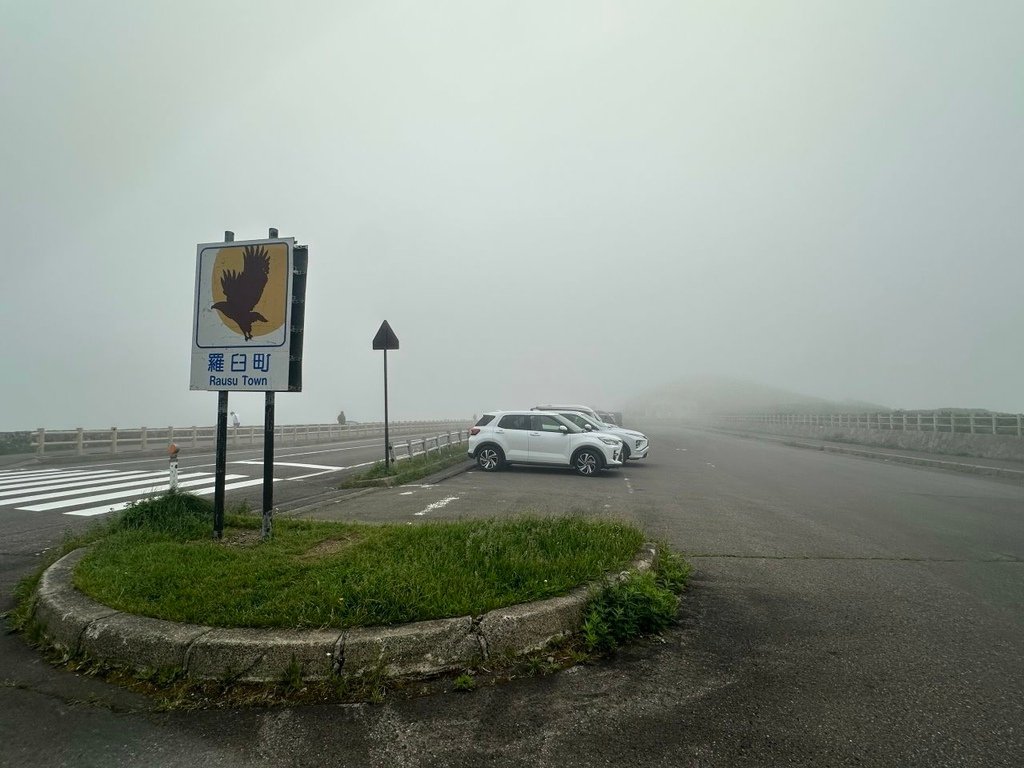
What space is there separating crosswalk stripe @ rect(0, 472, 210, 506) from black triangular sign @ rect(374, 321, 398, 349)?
5.26 metres

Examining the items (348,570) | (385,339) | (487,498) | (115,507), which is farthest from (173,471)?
(385,339)

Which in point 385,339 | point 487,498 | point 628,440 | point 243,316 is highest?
point 385,339

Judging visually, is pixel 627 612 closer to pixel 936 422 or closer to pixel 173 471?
pixel 173 471

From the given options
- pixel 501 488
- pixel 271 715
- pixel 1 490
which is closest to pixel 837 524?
pixel 501 488

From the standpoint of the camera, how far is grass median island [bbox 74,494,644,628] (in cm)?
404

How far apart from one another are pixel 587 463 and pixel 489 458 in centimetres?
272

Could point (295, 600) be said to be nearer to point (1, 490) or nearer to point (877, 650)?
point (877, 650)

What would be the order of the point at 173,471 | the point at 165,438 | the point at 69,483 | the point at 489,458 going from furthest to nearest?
the point at 165,438 < the point at 489,458 < the point at 69,483 < the point at 173,471

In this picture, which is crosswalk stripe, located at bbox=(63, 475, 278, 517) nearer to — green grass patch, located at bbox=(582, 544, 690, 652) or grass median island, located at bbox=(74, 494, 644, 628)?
grass median island, located at bbox=(74, 494, 644, 628)

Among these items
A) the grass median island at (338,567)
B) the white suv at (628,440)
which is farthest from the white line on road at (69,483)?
the white suv at (628,440)

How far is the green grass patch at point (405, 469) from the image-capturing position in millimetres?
13484

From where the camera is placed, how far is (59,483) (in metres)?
13.7

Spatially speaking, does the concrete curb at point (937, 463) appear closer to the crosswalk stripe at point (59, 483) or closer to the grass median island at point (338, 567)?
the grass median island at point (338, 567)

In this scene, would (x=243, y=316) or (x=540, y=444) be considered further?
(x=540, y=444)
